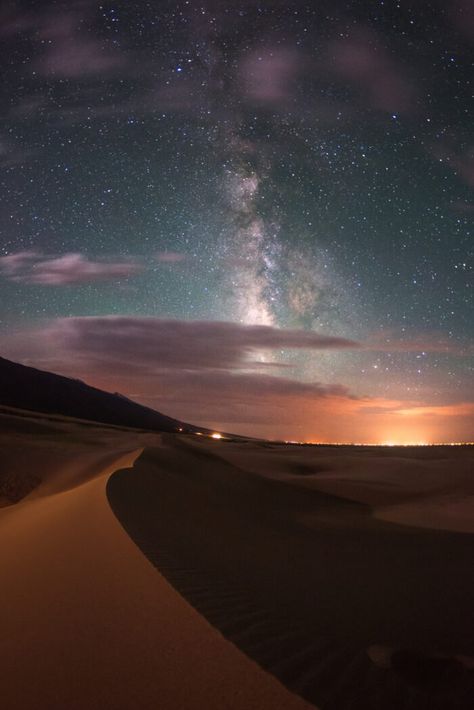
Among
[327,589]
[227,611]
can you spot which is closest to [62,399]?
[327,589]

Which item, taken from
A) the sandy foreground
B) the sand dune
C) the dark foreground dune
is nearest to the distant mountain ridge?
the dark foreground dune

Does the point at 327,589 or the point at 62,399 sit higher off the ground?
the point at 62,399

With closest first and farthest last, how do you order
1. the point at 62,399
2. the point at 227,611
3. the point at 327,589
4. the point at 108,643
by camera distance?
the point at 108,643, the point at 227,611, the point at 327,589, the point at 62,399

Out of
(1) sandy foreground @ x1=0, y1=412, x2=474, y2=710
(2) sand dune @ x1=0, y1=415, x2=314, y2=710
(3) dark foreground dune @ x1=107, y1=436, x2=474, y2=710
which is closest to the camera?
(2) sand dune @ x1=0, y1=415, x2=314, y2=710

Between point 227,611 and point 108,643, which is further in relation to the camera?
point 227,611

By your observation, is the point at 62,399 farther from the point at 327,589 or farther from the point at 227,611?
the point at 227,611

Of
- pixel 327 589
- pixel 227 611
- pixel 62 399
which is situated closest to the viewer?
pixel 227 611

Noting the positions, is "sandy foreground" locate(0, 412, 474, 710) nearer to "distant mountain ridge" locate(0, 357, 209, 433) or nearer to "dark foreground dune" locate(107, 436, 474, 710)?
"dark foreground dune" locate(107, 436, 474, 710)

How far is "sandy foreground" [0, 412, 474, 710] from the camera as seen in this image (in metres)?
2.48

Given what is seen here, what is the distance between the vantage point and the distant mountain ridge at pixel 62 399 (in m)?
113

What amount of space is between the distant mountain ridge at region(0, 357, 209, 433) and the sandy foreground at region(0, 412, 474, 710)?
10162cm

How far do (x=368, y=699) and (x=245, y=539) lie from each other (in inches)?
222

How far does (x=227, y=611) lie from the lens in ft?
11.7

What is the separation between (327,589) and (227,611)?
6.00 ft
